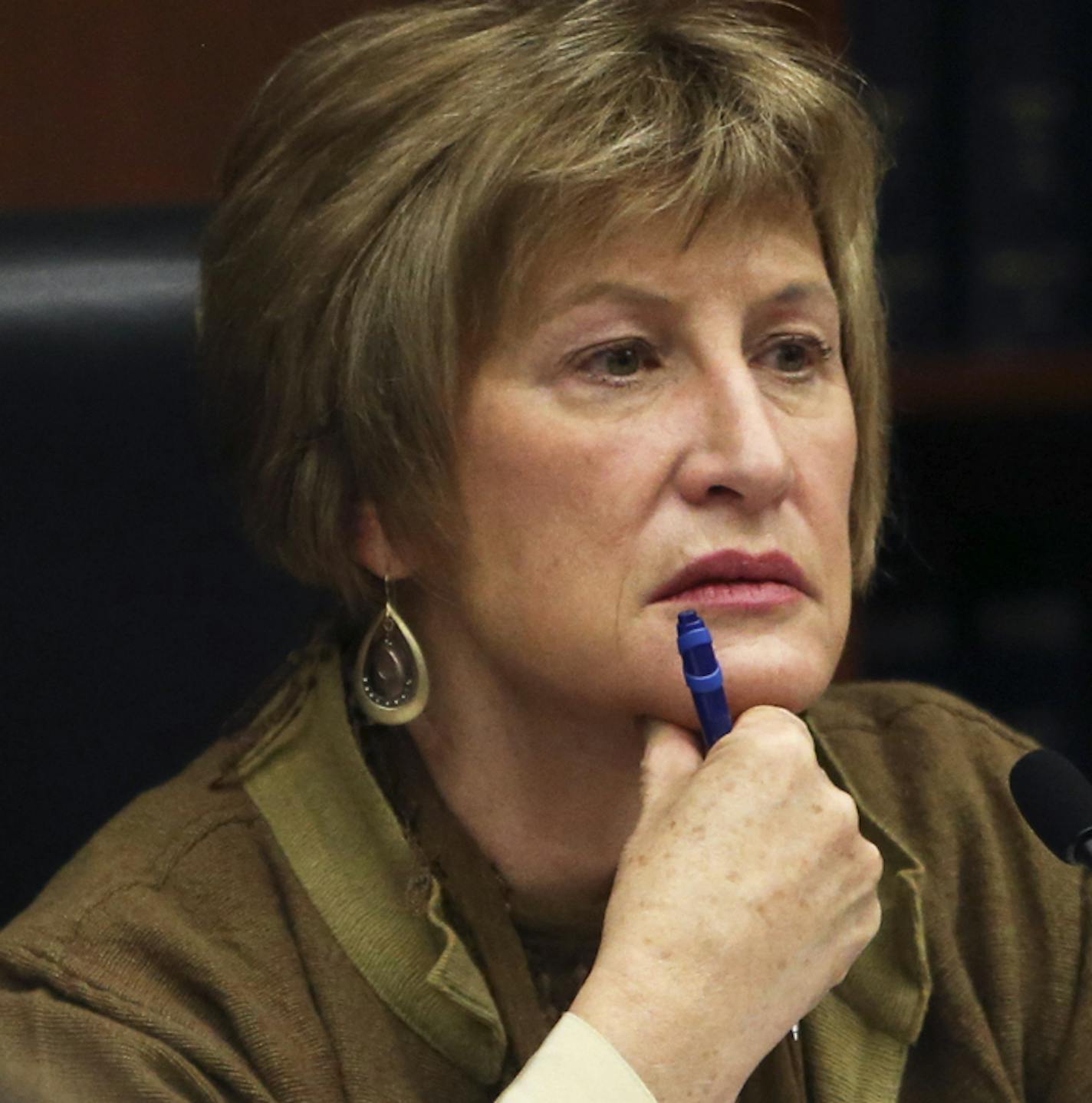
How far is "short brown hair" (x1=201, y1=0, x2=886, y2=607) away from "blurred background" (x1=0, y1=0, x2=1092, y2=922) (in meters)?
0.07

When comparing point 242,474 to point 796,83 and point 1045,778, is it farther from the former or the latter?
point 1045,778

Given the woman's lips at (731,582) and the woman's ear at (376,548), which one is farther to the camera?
the woman's ear at (376,548)

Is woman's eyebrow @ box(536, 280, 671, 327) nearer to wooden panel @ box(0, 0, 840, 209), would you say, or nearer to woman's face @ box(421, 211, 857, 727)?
woman's face @ box(421, 211, 857, 727)

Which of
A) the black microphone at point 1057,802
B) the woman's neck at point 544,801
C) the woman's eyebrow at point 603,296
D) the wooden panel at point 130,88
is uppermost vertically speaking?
the wooden panel at point 130,88

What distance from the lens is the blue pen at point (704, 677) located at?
3.89 ft

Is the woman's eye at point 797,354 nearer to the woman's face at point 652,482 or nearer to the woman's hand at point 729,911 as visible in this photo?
the woman's face at point 652,482

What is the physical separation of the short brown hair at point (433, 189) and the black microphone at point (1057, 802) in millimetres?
412

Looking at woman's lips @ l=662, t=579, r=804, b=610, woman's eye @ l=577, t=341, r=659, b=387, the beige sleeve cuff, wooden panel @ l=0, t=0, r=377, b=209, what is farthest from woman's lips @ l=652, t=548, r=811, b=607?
wooden panel @ l=0, t=0, r=377, b=209

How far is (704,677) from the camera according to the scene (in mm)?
1187

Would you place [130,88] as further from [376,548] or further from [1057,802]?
[1057,802]

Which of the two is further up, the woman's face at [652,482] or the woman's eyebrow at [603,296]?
the woman's eyebrow at [603,296]

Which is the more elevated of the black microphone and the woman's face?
the woman's face


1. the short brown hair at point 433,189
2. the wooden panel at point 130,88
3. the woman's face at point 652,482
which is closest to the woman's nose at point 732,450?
the woman's face at point 652,482

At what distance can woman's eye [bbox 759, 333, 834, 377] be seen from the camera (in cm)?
136
